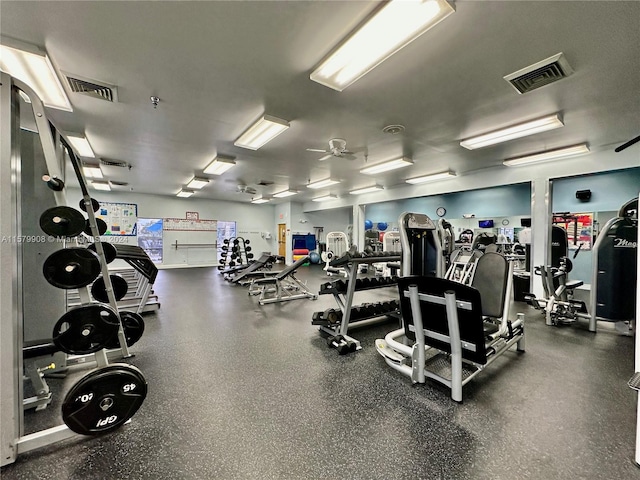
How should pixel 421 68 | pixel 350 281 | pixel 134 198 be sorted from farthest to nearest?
pixel 134 198 → pixel 350 281 → pixel 421 68

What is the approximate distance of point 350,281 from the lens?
3066mm

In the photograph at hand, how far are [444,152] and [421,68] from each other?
110 inches

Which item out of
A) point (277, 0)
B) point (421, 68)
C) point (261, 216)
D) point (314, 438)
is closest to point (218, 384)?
point (314, 438)

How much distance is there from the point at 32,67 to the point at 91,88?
42 centimetres

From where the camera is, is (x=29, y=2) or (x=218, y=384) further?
(x=218, y=384)

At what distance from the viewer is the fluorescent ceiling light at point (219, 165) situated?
203 inches

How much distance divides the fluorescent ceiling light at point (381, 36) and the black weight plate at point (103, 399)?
264 cm

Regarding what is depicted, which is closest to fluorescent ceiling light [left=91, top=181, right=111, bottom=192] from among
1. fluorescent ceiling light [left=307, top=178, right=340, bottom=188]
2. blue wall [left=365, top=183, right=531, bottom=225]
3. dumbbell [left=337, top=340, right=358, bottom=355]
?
fluorescent ceiling light [left=307, top=178, right=340, bottom=188]

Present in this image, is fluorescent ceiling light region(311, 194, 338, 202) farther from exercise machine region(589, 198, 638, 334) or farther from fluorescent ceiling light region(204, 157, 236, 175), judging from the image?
exercise machine region(589, 198, 638, 334)

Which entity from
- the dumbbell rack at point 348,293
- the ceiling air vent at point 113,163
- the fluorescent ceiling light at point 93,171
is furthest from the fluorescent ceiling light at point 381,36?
the fluorescent ceiling light at point 93,171

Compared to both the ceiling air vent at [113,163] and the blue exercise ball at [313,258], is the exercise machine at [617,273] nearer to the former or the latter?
the blue exercise ball at [313,258]

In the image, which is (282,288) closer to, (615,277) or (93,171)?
(93,171)

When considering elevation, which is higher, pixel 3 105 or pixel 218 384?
pixel 3 105

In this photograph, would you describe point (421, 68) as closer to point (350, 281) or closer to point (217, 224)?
point (350, 281)
